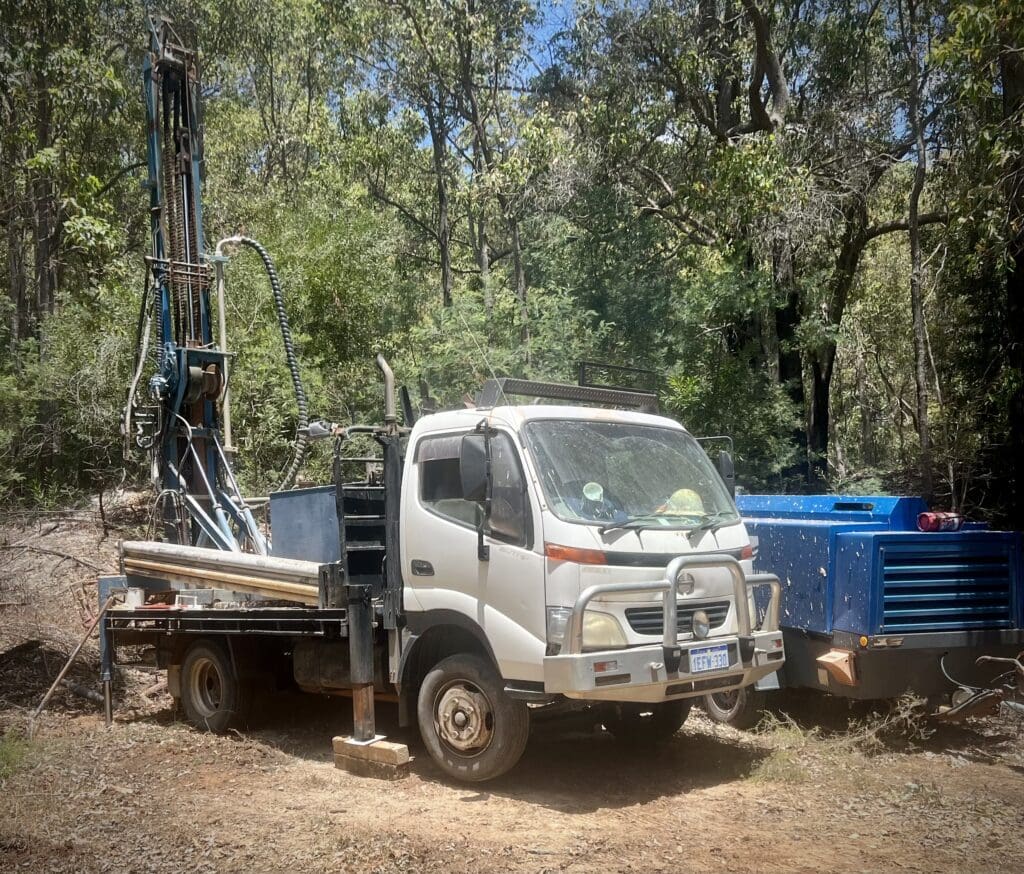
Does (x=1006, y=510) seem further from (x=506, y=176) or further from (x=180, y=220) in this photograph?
(x=180, y=220)

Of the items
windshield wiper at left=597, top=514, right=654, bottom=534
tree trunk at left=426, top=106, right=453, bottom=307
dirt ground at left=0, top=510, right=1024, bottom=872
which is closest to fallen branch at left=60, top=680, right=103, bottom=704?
dirt ground at left=0, top=510, right=1024, bottom=872

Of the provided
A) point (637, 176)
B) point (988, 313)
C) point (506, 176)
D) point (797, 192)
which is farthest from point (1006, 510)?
point (506, 176)

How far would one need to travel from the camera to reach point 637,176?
1755 centimetres

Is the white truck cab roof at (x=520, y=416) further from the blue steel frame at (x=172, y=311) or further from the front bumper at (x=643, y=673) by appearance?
the blue steel frame at (x=172, y=311)

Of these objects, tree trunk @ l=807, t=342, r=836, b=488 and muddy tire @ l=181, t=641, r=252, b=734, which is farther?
tree trunk @ l=807, t=342, r=836, b=488

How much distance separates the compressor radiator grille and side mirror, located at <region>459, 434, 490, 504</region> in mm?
3050

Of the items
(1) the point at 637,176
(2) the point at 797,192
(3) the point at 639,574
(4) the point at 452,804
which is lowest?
(4) the point at 452,804

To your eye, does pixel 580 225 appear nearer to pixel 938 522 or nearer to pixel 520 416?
pixel 938 522

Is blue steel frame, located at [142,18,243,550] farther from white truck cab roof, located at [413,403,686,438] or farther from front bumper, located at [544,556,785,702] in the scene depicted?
front bumper, located at [544,556,785,702]

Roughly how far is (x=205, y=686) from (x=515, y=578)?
→ 4.31m

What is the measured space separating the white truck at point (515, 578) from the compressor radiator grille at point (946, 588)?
94cm

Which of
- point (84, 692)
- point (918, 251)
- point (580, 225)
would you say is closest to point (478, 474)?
point (84, 692)

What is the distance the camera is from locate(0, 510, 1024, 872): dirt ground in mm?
5266

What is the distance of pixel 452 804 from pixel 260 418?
13596 mm
